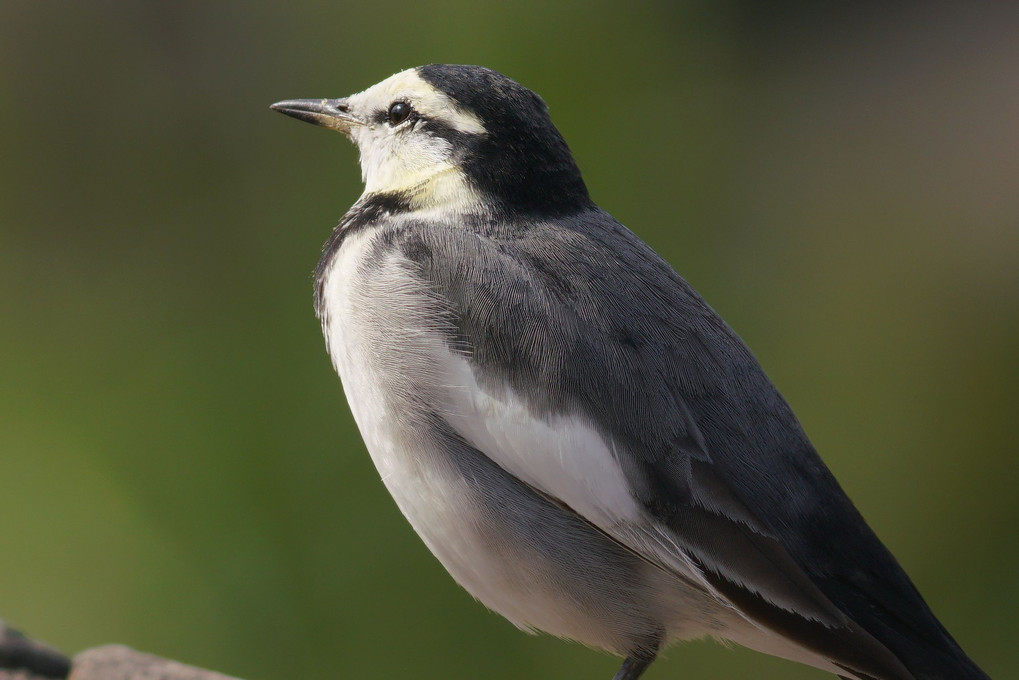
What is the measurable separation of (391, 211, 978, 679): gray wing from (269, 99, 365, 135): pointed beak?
1.54ft

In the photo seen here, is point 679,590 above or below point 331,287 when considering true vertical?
below

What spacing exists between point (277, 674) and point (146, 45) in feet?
7.66

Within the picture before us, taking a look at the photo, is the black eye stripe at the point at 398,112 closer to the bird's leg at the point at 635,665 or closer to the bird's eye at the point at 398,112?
the bird's eye at the point at 398,112

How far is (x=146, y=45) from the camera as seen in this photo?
4.00m

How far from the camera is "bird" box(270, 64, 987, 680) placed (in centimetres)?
164

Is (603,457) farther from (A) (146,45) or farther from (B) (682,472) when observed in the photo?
(A) (146,45)

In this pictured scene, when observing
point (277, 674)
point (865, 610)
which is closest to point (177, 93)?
point (277, 674)

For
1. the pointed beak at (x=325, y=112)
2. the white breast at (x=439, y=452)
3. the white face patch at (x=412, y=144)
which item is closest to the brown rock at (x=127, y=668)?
the white breast at (x=439, y=452)

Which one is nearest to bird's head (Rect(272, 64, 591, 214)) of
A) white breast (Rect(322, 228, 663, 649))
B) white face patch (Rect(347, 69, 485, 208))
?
white face patch (Rect(347, 69, 485, 208))

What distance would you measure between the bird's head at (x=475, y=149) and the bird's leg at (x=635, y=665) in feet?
2.58

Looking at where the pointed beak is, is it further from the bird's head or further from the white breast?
the white breast

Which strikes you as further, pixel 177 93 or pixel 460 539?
pixel 177 93

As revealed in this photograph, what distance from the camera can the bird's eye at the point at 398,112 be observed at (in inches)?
84.4

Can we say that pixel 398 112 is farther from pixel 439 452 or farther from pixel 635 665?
pixel 635 665
